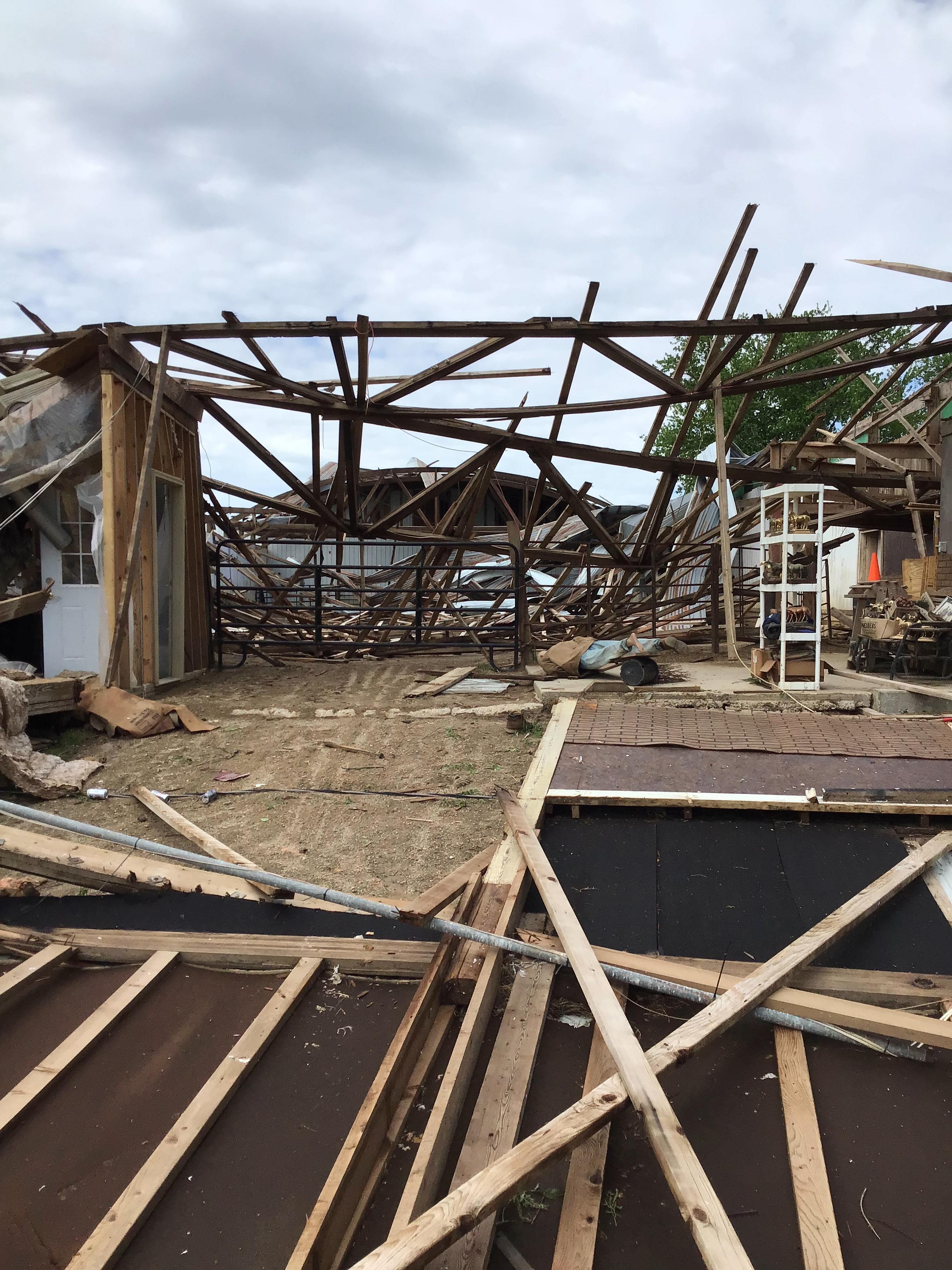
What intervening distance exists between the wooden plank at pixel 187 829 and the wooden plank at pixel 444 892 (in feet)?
3.43

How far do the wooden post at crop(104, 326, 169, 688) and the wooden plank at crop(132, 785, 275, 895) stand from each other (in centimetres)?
196

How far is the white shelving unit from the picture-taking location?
21.7 feet

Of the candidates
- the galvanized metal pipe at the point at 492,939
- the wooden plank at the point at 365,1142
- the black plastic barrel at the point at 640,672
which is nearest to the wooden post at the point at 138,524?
the galvanized metal pipe at the point at 492,939

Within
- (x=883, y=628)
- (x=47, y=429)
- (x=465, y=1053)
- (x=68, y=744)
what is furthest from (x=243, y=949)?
(x=883, y=628)

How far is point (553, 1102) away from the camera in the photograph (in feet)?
6.45

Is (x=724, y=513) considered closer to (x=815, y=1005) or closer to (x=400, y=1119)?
(x=815, y=1005)

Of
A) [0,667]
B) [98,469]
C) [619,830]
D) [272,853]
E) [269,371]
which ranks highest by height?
[269,371]

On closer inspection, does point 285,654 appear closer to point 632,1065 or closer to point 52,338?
point 52,338

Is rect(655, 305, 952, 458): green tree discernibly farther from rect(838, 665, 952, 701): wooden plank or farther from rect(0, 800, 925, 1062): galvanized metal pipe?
rect(0, 800, 925, 1062): galvanized metal pipe

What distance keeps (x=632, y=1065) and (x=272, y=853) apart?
278cm

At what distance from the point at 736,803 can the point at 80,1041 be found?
2.88 m

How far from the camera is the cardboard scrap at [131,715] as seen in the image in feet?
20.5

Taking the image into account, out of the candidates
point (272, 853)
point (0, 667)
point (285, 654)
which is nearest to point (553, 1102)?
point (272, 853)

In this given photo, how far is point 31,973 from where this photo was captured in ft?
7.96
